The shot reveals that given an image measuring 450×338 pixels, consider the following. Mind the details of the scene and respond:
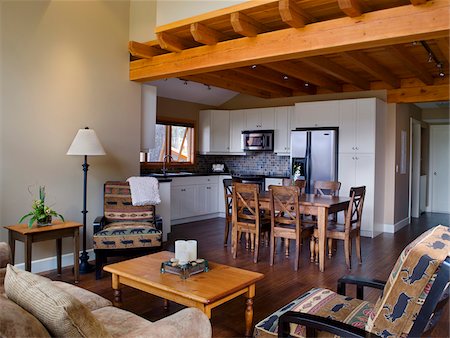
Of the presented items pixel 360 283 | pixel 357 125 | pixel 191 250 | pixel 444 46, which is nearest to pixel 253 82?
pixel 357 125

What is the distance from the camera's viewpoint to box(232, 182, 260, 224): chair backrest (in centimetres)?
458

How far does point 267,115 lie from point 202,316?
6239 millimetres

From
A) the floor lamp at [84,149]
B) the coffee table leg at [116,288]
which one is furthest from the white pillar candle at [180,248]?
the floor lamp at [84,149]

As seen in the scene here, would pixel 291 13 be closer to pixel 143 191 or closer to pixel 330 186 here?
pixel 143 191

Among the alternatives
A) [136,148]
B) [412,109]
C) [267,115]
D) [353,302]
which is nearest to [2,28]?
[136,148]

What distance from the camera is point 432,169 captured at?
943cm

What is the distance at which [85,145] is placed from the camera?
4043 mm

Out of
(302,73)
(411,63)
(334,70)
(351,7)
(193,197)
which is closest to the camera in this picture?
(351,7)

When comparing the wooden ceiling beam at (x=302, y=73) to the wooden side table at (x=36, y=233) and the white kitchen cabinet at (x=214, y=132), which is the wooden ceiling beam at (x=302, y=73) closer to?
the white kitchen cabinet at (x=214, y=132)

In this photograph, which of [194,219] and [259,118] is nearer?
[194,219]

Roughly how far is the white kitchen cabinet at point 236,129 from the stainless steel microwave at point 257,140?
155 millimetres

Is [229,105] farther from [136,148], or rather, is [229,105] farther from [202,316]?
[202,316]

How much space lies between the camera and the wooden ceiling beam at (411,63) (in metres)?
4.59

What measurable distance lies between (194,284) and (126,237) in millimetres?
1703
